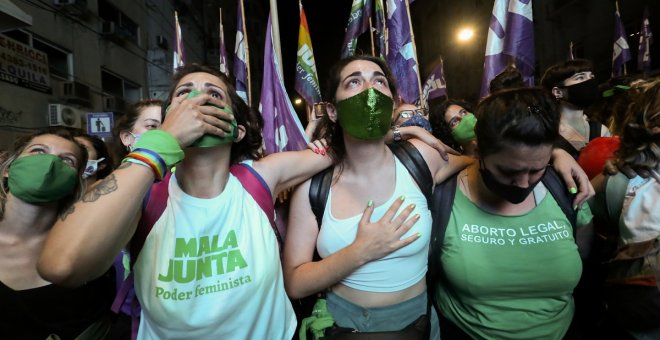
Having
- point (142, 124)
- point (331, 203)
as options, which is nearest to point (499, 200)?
point (331, 203)

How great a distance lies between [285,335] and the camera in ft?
5.50

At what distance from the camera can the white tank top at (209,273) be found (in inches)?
55.1

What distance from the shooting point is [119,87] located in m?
14.5

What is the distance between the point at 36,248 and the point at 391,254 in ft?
5.83

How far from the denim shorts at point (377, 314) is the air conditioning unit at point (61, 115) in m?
11.5

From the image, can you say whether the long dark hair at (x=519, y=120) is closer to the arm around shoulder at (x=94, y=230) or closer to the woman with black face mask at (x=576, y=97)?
the arm around shoulder at (x=94, y=230)

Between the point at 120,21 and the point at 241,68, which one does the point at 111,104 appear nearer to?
the point at 120,21

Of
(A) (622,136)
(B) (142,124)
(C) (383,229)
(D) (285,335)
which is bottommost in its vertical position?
(D) (285,335)

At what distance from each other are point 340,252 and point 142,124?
7.10 feet

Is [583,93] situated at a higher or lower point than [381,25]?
lower

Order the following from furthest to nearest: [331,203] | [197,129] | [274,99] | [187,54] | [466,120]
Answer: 1. [187,54]
2. [274,99]
3. [466,120]
4. [331,203]
5. [197,129]

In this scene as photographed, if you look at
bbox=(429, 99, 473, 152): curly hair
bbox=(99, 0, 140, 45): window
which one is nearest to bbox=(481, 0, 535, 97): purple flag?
bbox=(429, 99, 473, 152): curly hair

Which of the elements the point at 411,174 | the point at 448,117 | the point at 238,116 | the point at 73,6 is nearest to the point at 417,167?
the point at 411,174

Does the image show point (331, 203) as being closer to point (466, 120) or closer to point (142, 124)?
point (466, 120)
